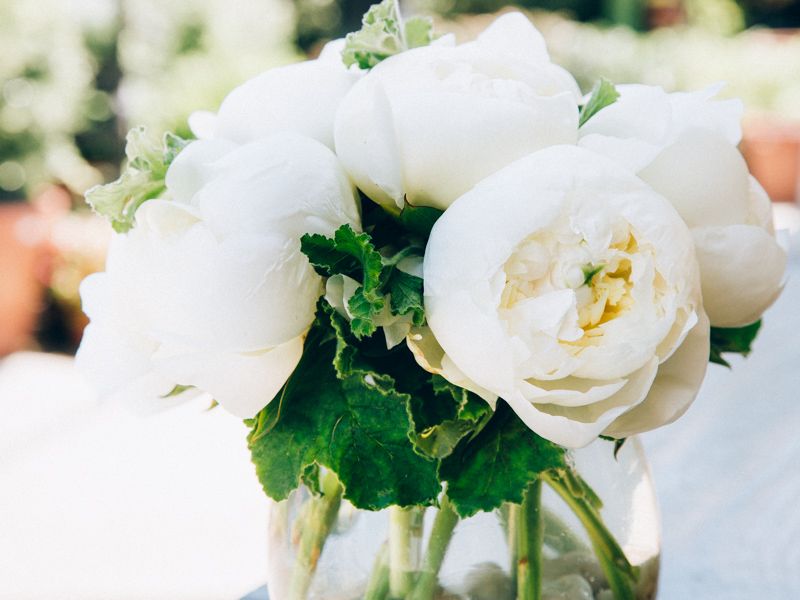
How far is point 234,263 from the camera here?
45 centimetres

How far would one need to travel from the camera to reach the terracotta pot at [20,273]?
3.31 meters

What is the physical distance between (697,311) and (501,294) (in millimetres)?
110

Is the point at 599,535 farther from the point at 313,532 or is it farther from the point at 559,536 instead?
the point at 313,532

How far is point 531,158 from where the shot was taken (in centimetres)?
45

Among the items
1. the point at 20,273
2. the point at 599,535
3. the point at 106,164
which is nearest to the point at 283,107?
the point at 599,535

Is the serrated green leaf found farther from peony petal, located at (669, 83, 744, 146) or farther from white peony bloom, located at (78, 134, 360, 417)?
peony petal, located at (669, 83, 744, 146)

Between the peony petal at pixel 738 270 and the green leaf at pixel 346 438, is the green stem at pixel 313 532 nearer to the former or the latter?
the green leaf at pixel 346 438

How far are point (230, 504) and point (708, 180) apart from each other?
91 centimetres

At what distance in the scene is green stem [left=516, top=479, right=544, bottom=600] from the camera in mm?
569

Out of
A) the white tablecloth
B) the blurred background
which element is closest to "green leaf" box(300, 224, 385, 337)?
the white tablecloth

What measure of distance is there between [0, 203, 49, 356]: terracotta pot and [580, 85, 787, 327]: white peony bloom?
3130 millimetres

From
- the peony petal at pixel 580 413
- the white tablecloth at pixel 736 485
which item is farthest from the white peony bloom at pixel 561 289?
the white tablecloth at pixel 736 485

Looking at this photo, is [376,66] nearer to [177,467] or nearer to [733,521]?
[733,521]

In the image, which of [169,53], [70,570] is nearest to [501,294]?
[70,570]
